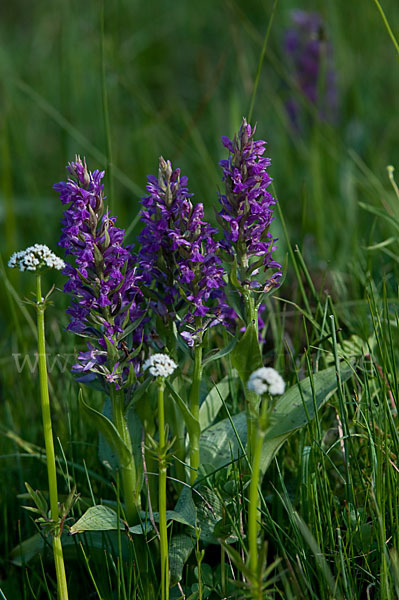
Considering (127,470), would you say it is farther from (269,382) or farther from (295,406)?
(269,382)

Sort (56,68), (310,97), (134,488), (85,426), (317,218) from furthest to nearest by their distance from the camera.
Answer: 1. (56,68)
2. (310,97)
3. (317,218)
4. (85,426)
5. (134,488)

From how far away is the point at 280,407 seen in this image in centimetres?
168

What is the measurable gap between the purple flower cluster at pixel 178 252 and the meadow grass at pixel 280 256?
0.31 meters

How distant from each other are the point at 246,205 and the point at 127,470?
73 centimetres

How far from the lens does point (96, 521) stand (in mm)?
1523

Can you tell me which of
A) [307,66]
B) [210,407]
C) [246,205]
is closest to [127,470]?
[210,407]

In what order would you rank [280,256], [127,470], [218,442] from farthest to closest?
[280,256] < [218,442] < [127,470]

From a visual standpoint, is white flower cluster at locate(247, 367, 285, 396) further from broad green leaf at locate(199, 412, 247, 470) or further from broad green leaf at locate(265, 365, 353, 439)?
broad green leaf at locate(199, 412, 247, 470)

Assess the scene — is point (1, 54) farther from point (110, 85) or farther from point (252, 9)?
point (252, 9)

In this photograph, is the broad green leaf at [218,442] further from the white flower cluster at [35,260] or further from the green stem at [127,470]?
the white flower cluster at [35,260]

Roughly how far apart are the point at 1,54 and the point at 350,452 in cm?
520

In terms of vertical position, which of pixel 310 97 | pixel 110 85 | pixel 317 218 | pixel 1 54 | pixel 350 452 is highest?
pixel 1 54

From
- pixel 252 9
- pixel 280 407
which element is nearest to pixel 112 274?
pixel 280 407

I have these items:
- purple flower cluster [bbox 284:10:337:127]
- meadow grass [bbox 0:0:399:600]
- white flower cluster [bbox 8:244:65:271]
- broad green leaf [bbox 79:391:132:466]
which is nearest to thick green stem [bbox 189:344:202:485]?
meadow grass [bbox 0:0:399:600]
